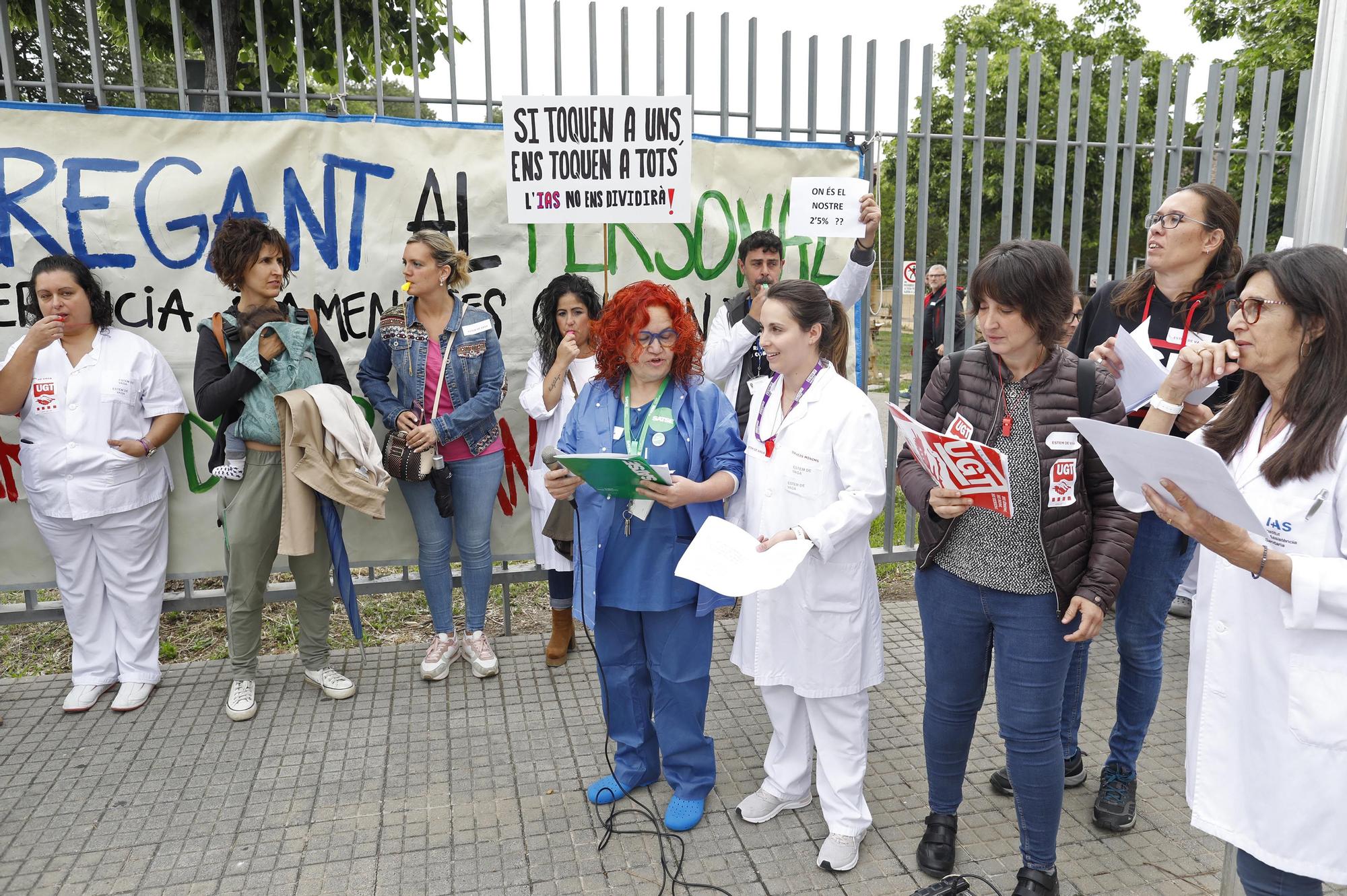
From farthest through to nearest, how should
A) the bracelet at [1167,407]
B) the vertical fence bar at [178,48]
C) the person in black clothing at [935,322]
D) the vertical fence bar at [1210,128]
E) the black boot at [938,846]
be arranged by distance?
1. the person in black clothing at [935,322]
2. the vertical fence bar at [1210,128]
3. the vertical fence bar at [178,48]
4. the black boot at [938,846]
5. the bracelet at [1167,407]

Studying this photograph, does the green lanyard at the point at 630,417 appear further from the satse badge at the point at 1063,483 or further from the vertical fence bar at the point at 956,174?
the vertical fence bar at the point at 956,174

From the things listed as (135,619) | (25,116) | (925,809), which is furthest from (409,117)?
(925,809)

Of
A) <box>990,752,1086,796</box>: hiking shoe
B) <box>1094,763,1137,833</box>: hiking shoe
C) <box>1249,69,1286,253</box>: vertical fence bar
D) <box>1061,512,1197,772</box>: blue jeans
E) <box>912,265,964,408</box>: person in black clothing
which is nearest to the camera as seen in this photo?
<box>1061,512,1197,772</box>: blue jeans

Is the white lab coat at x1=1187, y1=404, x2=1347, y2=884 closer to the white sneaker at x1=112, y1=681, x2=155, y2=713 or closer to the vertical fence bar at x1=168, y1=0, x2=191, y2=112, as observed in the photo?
the white sneaker at x1=112, y1=681, x2=155, y2=713

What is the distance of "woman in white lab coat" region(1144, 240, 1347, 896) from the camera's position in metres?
2.01

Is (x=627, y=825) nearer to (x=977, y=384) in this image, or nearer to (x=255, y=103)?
(x=977, y=384)

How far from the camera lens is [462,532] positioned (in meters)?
4.79

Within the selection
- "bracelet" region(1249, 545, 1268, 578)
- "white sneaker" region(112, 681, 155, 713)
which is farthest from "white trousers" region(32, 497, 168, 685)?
"bracelet" region(1249, 545, 1268, 578)

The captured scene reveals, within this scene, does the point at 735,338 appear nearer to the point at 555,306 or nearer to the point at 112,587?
the point at 555,306

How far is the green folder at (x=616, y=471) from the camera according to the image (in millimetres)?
2996

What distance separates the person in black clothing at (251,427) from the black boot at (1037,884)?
3198mm

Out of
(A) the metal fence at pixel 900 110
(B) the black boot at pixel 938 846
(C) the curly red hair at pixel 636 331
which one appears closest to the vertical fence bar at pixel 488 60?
(A) the metal fence at pixel 900 110

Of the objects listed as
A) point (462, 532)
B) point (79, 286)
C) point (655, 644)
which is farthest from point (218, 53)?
point (655, 644)

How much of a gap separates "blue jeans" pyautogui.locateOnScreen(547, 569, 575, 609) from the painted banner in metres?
0.42
